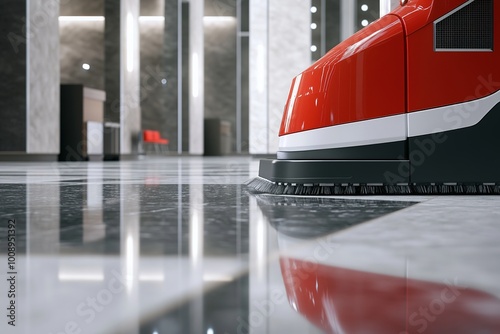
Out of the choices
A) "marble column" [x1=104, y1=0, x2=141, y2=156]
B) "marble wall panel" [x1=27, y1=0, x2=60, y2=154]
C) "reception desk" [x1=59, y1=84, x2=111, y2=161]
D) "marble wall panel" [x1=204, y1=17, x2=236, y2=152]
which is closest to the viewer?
"marble wall panel" [x1=27, y1=0, x2=60, y2=154]

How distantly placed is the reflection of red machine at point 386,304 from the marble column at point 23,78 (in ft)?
23.8

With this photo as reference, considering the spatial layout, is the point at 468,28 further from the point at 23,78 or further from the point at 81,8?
the point at 81,8

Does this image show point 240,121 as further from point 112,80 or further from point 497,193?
point 497,193

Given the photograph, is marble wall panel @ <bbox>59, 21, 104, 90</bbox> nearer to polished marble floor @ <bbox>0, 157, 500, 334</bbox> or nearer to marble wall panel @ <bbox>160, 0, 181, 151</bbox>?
→ marble wall panel @ <bbox>160, 0, 181, 151</bbox>

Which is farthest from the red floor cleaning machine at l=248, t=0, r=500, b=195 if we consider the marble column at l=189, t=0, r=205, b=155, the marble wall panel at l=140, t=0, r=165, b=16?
the marble column at l=189, t=0, r=205, b=155

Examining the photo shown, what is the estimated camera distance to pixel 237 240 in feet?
2.94

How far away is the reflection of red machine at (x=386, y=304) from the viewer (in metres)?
0.44

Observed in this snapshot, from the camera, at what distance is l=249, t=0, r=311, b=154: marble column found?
8.95 m

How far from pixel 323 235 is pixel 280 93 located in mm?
8239

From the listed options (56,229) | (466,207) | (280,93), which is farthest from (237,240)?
(280,93)

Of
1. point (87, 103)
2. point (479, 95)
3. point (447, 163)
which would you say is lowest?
point (447, 163)

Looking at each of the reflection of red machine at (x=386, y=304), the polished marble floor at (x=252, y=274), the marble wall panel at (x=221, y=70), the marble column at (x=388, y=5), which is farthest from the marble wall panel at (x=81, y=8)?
the reflection of red machine at (x=386, y=304)

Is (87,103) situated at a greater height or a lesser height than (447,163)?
greater

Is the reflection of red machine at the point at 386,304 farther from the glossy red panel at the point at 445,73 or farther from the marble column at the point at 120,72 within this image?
the marble column at the point at 120,72
